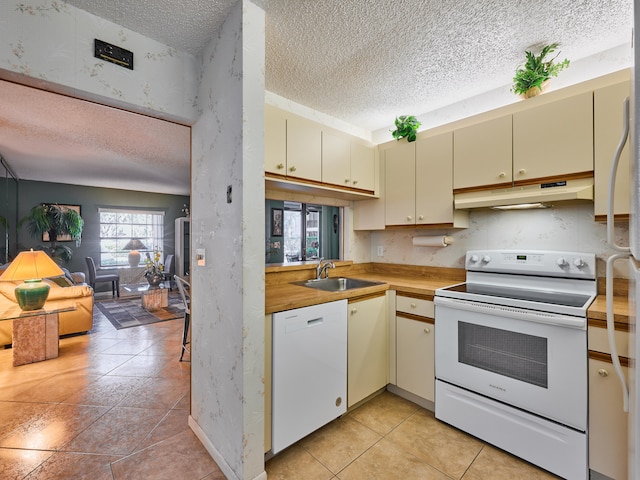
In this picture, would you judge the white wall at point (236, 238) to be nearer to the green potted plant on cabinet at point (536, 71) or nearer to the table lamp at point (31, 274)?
the green potted plant on cabinet at point (536, 71)

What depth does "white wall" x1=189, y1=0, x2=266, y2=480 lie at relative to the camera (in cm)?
149

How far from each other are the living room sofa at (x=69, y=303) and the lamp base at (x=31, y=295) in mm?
980

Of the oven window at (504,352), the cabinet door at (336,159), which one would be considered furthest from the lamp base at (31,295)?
the oven window at (504,352)

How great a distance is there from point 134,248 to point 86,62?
631 centimetres

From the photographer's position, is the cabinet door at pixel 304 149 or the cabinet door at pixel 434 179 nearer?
the cabinet door at pixel 304 149

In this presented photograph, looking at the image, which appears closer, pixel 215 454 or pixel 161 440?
pixel 215 454

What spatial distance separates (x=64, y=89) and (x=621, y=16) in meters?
2.94

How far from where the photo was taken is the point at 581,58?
6.75 feet

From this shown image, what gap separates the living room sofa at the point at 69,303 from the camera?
11.6ft

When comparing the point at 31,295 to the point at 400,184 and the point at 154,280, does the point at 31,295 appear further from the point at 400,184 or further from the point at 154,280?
the point at 400,184

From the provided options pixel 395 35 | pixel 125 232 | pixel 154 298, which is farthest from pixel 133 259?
pixel 395 35

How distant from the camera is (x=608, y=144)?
67.5 inches

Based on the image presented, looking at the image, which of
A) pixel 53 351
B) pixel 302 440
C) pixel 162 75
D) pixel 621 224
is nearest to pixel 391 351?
pixel 302 440

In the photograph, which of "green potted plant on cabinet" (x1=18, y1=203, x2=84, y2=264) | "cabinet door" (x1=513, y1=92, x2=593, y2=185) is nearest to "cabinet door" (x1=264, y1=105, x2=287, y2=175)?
"cabinet door" (x1=513, y1=92, x2=593, y2=185)
